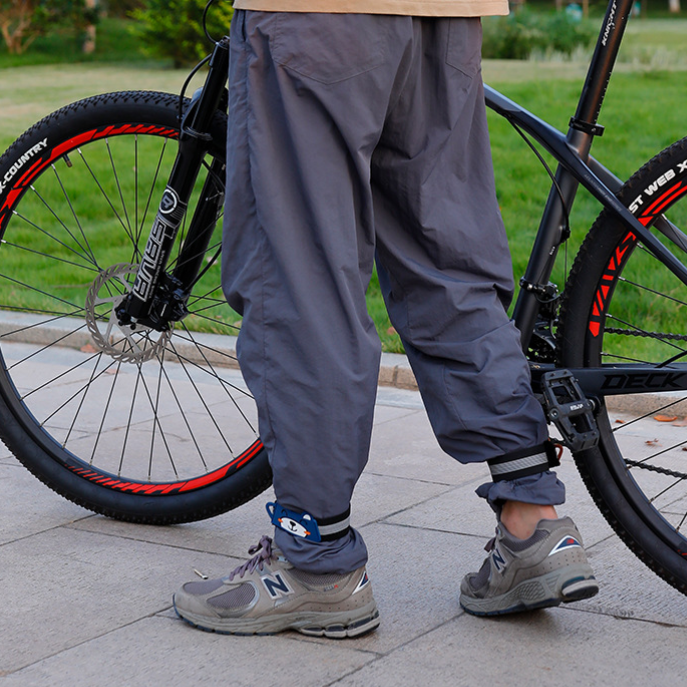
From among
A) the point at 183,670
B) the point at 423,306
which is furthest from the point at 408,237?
the point at 183,670

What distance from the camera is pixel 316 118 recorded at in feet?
6.82

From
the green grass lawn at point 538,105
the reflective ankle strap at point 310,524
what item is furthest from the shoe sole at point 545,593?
the green grass lawn at point 538,105

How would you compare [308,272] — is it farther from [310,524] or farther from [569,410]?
[569,410]

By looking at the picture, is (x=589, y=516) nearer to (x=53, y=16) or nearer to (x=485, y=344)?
(x=485, y=344)

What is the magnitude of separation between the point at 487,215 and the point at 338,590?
826 millimetres

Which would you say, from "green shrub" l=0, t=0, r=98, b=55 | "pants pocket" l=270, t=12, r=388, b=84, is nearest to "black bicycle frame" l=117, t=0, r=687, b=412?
"pants pocket" l=270, t=12, r=388, b=84

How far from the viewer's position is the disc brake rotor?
2.85 metres

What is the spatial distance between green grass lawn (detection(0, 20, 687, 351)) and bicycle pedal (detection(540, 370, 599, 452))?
531 millimetres

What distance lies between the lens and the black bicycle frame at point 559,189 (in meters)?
2.32

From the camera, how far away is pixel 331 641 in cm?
226

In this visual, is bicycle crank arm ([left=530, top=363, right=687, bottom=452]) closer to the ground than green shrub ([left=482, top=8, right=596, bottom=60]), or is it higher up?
closer to the ground

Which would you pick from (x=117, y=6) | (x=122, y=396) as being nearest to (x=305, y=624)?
(x=122, y=396)

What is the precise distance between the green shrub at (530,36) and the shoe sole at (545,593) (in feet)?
39.3

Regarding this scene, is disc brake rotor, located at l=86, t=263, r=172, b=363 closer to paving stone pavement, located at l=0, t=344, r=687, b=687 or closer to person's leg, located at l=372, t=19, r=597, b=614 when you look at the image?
paving stone pavement, located at l=0, t=344, r=687, b=687
